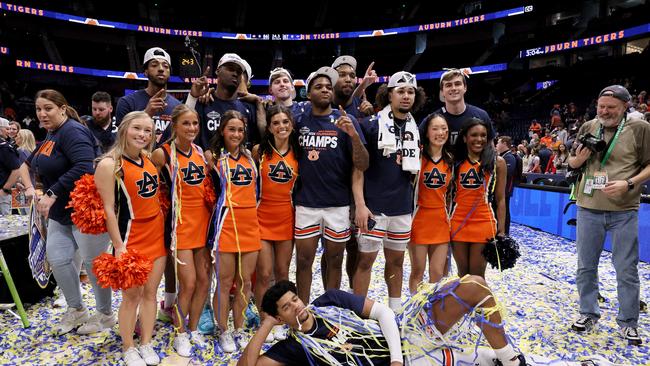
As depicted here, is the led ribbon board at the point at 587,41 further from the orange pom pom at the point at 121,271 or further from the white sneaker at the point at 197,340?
the orange pom pom at the point at 121,271

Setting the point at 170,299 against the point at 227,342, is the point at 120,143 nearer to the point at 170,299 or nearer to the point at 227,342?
the point at 170,299

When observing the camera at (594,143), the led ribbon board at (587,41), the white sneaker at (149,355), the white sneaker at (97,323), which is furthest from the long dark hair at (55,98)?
the led ribbon board at (587,41)

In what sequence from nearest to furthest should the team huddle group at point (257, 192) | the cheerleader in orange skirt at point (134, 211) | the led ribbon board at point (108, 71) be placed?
1. the cheerleader in orange skirt at point (134, 211)
2. the team huddle group at point (257, 192)
3. the led ribbon board at point (108, 71)

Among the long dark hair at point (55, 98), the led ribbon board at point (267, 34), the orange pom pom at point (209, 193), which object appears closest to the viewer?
the orange pom pom at point (209, 193)

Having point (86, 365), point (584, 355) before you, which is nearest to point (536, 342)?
point (584, 355)

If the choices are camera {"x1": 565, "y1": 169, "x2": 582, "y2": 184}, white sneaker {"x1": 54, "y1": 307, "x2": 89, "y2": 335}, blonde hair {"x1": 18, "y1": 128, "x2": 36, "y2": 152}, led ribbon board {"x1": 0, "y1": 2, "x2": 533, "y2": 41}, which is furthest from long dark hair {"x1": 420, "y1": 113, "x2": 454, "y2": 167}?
led ribbon board {"x1": 0, "y1": 2, "x2": 533, "y2": 41}

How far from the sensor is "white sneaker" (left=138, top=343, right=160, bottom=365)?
100 inches

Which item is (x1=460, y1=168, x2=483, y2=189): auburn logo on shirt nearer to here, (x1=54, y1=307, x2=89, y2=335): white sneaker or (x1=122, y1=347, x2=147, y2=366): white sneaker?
(x1=122, y1=347, x2=147, y2=366): white sneaker

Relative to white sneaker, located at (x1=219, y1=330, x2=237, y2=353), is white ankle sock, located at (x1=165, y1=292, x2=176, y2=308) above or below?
above

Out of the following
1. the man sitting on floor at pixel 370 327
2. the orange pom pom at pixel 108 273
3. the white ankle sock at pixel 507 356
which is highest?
the orange pom pom at pixel 108 273

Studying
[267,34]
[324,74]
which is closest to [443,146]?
[324,74]

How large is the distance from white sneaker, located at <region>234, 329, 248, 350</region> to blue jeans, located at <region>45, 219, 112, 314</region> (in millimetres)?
1018

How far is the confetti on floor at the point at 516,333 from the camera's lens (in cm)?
269

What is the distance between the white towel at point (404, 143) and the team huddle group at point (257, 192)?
0.01 metres
